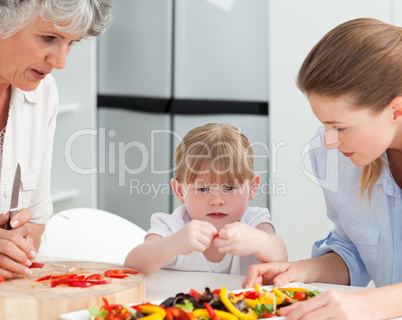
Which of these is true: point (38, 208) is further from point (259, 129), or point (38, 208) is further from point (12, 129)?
point (259, 129)

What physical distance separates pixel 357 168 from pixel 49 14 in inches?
Result: 33.9

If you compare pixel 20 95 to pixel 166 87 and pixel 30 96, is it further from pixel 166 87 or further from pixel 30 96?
pixel 166 87

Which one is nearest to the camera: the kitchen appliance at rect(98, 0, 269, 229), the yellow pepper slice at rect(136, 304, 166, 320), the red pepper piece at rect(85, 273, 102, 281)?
the yellow pepper slice at rect(136, 304, 166, 320)

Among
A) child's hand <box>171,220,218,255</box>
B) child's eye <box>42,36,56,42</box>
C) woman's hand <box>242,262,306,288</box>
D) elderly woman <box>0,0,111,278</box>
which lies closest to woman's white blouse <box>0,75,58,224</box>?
elderly woman <box>0,0,111,278</box>

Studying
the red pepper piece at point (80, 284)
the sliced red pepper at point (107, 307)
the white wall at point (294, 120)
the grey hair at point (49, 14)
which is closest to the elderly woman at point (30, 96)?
the grey hair at point (49, 14)

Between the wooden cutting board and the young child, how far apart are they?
0.21 meters

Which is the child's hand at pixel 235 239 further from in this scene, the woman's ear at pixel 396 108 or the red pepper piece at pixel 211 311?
the woman's ear at pixel 396 108

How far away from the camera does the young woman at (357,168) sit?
1.18 m

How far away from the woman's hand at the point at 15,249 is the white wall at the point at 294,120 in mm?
1946

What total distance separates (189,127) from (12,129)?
2107 millimetres

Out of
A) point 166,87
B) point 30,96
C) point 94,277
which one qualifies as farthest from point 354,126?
point 166,87

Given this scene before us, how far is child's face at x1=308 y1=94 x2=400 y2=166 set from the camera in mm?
1349

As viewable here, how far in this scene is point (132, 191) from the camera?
399 cm

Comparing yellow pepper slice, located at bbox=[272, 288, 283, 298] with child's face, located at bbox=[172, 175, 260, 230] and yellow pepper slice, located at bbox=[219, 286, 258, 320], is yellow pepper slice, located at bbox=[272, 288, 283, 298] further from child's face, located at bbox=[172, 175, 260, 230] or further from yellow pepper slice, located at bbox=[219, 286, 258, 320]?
child's face, located at bbox=[172, 175, 260, 230]
